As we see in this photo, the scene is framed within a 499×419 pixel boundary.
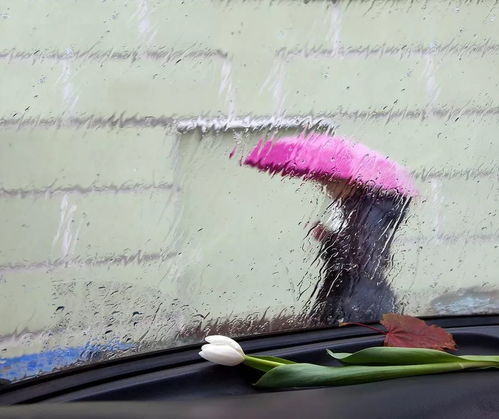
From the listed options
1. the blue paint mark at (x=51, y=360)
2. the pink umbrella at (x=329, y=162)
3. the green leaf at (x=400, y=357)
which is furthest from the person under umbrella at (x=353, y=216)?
the blue paint mark at (x=51, y=360)

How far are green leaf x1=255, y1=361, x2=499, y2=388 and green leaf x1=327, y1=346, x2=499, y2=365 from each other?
1 cm

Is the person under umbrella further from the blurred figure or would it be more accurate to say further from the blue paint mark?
the blue paint mark

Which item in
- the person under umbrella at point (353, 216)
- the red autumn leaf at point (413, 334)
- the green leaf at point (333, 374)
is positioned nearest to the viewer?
the green leaf at point (333, 374)

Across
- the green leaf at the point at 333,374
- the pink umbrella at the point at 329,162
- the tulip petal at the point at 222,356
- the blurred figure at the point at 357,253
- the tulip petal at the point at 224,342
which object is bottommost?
the green leaf at the point at 333,374

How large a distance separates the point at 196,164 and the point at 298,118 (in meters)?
0.19

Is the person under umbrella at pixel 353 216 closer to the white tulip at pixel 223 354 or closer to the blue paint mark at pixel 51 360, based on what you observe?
the white tulip at pixel 223 354

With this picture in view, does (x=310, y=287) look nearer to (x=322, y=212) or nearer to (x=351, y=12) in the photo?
(x=322, y=212)

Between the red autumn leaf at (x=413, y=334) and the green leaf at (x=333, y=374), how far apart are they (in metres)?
0.10

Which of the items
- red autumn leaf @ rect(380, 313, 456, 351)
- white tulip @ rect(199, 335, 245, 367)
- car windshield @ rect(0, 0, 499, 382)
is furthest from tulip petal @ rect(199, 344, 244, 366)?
red autumn leaf @ rect(380, 313, 456, 351)

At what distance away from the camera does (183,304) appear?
3.12ft

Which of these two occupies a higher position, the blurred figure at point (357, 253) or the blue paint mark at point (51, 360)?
the blurred figure at point (357, 253)

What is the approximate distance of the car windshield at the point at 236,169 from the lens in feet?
2.93

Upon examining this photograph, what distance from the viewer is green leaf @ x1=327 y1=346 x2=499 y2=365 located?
Answer: 79 cm

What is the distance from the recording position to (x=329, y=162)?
3.24 feet
